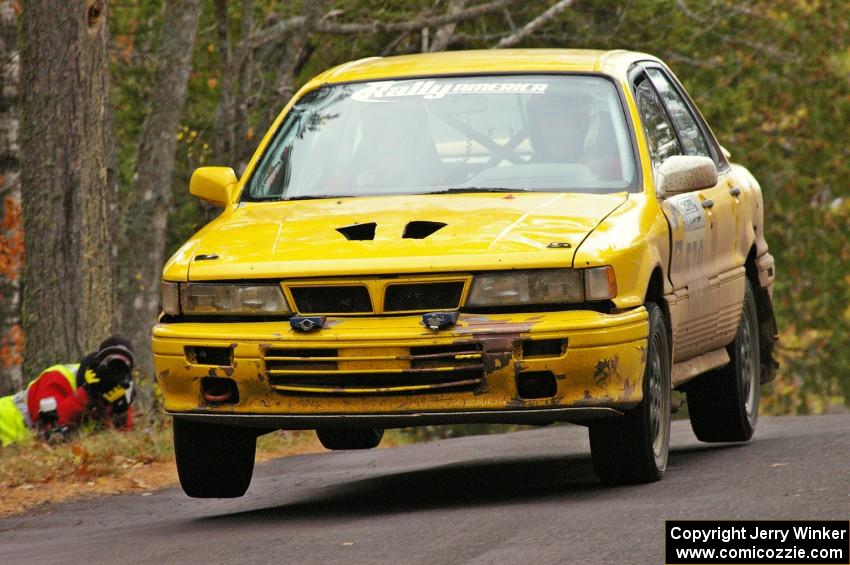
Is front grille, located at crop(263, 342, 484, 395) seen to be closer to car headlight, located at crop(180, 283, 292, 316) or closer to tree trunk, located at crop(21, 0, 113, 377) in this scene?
car headlight, located at crop(180, 283, 292, 316)

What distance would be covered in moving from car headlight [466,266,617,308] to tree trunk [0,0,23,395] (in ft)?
40.6

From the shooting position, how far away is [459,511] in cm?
714

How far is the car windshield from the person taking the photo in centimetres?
810

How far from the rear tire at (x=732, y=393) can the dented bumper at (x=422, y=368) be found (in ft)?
7.92

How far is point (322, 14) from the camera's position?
20.1m

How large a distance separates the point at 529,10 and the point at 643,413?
16.7 metres

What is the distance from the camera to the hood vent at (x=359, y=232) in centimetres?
738

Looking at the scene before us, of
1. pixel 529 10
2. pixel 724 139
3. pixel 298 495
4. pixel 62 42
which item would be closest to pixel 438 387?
pixel 298 495

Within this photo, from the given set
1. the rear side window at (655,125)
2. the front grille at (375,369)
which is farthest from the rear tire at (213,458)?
the rear side window at (655,125)

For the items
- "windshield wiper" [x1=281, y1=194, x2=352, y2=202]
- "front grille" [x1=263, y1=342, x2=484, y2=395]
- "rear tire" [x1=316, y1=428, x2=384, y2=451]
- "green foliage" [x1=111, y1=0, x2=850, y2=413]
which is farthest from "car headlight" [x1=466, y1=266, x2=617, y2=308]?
"green foliage" [x1=111, y1=0, x2=850, y2=413]

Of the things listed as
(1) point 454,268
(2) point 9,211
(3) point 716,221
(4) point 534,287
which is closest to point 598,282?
(4) point 534,287

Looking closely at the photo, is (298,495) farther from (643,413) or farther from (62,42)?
(62,42)

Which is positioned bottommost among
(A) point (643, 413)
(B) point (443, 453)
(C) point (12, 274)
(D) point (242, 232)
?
(C) point (12, 274)

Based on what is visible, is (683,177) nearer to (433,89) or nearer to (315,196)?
(433,89)
